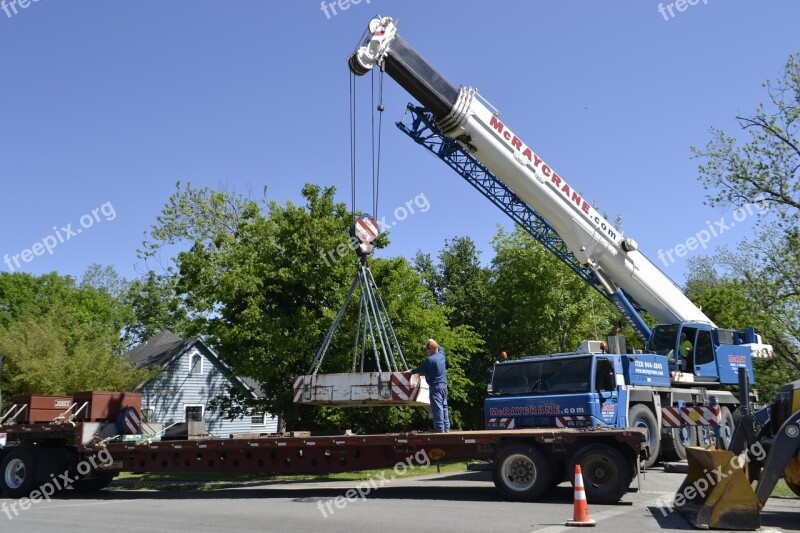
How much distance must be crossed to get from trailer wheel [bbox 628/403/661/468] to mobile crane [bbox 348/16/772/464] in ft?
0.08

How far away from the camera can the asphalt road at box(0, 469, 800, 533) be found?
8.77 m

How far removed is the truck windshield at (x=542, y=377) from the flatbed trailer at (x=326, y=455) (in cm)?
193

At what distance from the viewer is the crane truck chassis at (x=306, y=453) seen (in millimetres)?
10625

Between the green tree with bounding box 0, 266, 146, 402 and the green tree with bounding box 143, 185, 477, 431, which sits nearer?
the green tree with bounding box 143, 185, 477, 431

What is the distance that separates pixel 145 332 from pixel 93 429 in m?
50.4

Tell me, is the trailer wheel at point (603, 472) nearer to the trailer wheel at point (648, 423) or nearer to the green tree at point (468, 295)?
the trailer wheel at point (648, 423)

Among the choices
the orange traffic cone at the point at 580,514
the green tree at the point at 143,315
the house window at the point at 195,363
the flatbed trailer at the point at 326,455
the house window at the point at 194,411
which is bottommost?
the orange traffic cone at the point at 580,514

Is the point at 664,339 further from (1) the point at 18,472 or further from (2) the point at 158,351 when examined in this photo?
(2) the point at 158,351

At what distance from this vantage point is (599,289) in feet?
64.0

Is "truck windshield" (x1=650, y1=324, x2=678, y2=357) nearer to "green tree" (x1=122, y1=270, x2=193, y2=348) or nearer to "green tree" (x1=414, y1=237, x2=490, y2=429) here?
"green tree" (x1=414, y1=237, x2=490, y2=429)

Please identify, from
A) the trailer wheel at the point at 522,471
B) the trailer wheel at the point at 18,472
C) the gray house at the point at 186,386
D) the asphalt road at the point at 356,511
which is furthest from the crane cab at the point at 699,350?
the gray house at the point at 186,386

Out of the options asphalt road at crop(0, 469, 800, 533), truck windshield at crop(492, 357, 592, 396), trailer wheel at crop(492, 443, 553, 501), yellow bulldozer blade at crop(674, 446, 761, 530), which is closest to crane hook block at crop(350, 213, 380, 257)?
truck windshield at crop(492, 357, 592, 396)

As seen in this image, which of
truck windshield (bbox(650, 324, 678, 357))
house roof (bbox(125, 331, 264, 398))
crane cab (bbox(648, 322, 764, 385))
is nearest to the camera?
crane cab (bbox(648, 322, 764, 385))

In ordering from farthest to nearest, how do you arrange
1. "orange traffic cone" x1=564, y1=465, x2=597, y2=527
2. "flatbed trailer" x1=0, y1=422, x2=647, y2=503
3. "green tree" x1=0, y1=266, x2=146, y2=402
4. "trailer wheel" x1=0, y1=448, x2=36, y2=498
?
"green tree" x1=0, y1=266, x2=146, y2=402 → "trailer wheel" x1=0, y1=448, x2=36, y2=498 → "flatbed trailer" x1=0, y1=422, x2=647, y2=503 → "orange traffic cone" x1=564, y1=465, x2=597, y2=527
